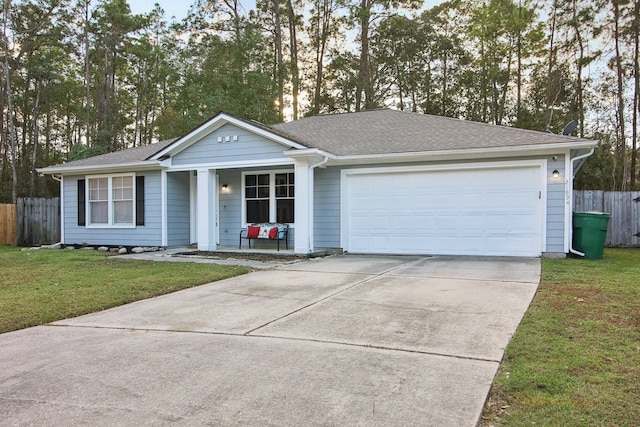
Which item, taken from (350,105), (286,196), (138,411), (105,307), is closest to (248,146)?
(286,196)

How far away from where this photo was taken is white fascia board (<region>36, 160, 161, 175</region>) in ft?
39.5

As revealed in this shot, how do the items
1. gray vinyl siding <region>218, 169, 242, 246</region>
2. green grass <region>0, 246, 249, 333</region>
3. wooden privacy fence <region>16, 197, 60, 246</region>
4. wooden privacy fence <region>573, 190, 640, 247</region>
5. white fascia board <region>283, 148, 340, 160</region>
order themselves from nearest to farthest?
green grass <region>0, 246, 249, 333</region>, white fascia board <region>283, 148, 340, 160</region>, gray vinyl siding <region>218, 169, 242, 246</region>, wooden privacy fence <region>573, 190, 640, 247</region>, wooden privacy fence <region>16, 197, 60, 246</region>

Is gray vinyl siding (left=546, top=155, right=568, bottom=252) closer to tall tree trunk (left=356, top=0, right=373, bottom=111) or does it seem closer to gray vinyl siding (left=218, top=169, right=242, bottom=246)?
gray vinyl siding (left=218, top=169, right=242, bottom=246)

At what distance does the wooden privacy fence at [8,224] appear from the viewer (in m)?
15.8

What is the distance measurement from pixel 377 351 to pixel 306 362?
1.99 feet

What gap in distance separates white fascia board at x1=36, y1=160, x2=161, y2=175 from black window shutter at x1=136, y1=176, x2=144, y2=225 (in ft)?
1.16

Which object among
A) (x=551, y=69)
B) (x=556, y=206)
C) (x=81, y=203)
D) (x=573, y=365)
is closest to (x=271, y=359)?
(x=573, y=365)

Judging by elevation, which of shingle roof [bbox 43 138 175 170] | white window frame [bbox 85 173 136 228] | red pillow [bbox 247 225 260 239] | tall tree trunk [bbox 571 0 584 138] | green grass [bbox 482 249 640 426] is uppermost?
tall tree trunk [bbox 571 0 584 138]

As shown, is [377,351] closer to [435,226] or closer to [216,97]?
[435,226]

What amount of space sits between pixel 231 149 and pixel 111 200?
4.53 m

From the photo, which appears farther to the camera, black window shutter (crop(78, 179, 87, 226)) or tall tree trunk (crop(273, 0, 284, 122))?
tall tree trunk (crop(273, 0, 284, 122))

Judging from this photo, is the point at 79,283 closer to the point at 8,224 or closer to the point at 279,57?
the point at 8,224

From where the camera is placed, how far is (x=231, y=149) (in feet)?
36.4

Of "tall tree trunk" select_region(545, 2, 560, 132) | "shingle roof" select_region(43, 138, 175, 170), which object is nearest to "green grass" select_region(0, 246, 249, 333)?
"shingle roof" select_region(43, 138, 175, 170)
